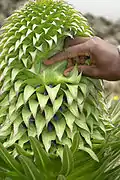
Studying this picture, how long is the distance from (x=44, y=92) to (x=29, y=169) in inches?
6.5

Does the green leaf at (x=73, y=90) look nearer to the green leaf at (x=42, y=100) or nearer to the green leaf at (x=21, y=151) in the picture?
the green leaf at (x=42, y=100)

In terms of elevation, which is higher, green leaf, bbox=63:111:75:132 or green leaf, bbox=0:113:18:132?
green leaf, bbox=0:113:18:132

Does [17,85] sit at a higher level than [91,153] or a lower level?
higher

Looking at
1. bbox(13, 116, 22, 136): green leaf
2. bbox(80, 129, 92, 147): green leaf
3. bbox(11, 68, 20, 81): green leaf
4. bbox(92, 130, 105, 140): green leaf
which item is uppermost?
bbox(11, 68, 20, 81): green leaf

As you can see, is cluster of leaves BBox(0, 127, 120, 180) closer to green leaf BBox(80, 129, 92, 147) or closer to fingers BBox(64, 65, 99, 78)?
green leaf BBox(80, 129, 92, 147)

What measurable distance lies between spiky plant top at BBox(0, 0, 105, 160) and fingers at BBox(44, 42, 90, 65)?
0.01 m

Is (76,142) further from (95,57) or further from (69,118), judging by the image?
(95,57)

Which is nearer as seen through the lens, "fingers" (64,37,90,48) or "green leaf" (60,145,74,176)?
"green leaf" (60,145,74,176)

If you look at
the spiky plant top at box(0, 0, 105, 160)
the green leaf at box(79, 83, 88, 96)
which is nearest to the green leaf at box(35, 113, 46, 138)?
the spiky plant top at box(0, 0, 105, 160)

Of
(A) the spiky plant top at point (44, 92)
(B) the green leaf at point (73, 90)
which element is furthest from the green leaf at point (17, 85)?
(B) the green leaf at point (73, 90)

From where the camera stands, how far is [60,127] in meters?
0.87

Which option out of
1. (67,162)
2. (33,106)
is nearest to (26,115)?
(33,106)

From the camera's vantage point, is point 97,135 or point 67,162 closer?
point 67,162

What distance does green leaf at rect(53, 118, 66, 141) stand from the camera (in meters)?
0.86
